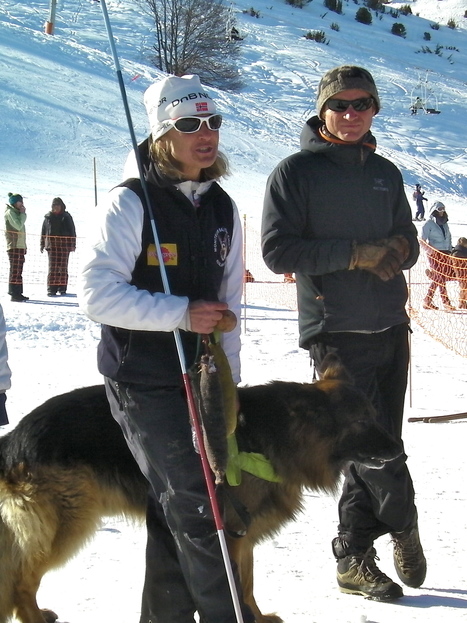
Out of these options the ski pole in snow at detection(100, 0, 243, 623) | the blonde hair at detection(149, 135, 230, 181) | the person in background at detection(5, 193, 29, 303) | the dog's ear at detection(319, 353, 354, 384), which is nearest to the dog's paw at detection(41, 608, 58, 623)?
the ski pole in snow at detection(100, 0, 243, 623)

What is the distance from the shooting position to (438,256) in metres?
13.3

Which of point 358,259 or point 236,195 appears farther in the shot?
point 236,195

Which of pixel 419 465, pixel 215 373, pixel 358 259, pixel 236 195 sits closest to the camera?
pixel 215 373

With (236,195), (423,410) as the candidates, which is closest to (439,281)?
(423,410)

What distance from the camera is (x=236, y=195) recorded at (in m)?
26.8

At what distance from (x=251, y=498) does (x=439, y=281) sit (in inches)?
410

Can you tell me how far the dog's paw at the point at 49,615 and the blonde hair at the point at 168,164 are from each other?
1862 mm

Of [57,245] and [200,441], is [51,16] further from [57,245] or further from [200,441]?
[57,245]

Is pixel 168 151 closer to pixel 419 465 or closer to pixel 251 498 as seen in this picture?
pixel 251 498

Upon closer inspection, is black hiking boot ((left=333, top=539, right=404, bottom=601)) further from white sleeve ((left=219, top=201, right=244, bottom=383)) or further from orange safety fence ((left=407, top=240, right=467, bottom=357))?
orange safety fence ((left=407, top=240, right=467, bottom=357))

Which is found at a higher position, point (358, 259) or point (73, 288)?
point (358, 259)

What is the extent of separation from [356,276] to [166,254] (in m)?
1.11

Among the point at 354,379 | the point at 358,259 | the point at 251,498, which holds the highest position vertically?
the point at 358,259

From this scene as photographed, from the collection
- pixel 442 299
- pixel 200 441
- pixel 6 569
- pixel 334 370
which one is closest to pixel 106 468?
pixel 6 569
